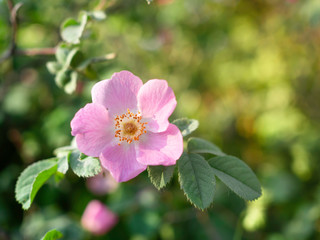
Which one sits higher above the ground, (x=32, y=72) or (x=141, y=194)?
(x=32, y=72)

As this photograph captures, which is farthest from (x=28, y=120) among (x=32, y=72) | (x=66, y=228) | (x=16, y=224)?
(x=66, y=228)

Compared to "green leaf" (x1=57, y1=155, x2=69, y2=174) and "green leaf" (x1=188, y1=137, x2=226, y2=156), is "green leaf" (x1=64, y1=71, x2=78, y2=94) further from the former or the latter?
"green leaf" (x1=188, y1=137, x2=226, y2=156)

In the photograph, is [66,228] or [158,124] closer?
[158,124]

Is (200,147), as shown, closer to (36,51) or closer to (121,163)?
(121,163)

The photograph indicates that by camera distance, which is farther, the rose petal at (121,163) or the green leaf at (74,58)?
the green leaf at (74,58)

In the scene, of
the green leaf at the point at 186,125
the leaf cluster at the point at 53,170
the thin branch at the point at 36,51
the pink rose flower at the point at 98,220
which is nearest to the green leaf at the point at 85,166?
the leaf cluster at the point at 53,170

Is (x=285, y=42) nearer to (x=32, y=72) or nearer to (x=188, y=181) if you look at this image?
(x=32, y=72)

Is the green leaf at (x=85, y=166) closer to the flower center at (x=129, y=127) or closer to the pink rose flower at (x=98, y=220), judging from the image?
the flower center at (x=129, y=127)
